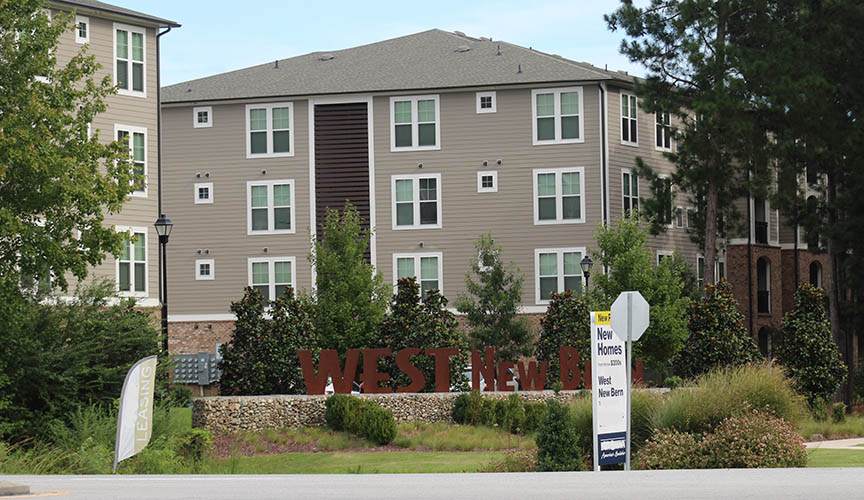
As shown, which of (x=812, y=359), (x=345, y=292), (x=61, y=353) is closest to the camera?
(x=61, y=353)

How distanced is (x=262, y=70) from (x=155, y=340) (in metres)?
26.5

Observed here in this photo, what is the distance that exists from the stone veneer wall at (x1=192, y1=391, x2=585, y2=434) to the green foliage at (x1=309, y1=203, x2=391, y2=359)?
11.2 meters

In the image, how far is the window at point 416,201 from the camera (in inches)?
2007

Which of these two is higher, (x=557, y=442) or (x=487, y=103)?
(x=487, y=103)

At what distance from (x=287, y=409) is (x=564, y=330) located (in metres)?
8.96

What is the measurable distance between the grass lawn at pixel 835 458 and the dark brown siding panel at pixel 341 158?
28.1 metres

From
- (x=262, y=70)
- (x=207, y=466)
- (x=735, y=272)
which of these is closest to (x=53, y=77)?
(x=207, y=466)

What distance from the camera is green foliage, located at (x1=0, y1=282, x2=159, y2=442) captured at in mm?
27875

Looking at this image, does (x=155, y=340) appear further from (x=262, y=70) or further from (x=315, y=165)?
(x=262, y=70)

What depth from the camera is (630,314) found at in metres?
20.6

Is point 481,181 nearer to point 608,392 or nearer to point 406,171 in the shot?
point 406,171

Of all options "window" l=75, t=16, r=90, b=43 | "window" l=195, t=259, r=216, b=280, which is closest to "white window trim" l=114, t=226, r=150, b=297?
"window" l=75, t=16, r=90, b=43

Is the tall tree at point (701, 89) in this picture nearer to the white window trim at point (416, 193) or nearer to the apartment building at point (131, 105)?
the white window trim at point (416, 193)

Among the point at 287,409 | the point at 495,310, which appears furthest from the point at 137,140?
the point at 495,310
